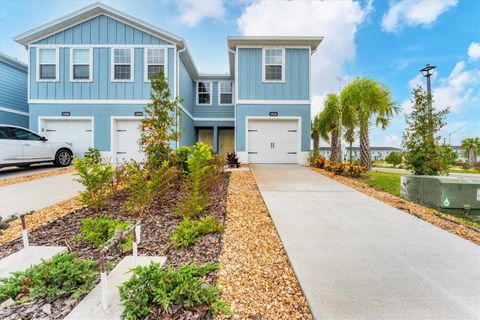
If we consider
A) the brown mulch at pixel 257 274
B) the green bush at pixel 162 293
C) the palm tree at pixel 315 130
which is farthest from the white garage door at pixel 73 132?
the palm tree at pixel 315 130

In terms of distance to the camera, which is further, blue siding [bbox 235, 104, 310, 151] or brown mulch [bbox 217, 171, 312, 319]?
blue siding [bbox 235, 104, 310, 151]

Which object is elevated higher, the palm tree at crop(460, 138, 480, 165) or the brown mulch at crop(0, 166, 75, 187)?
the palm tree at crop(460, 138, 480, 165)

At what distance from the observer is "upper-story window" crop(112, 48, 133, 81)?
10.8m

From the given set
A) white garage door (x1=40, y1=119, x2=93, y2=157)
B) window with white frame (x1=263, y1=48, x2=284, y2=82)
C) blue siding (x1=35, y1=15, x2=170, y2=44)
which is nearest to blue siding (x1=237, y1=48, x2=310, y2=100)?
window with white frame (x1=263, y1=48, x2=284, y2=82)

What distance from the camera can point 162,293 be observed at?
1721 mm

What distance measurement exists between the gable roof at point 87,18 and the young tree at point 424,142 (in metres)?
9.34

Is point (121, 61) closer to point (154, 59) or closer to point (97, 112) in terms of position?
point (154, 59)

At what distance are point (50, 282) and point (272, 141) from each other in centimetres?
1014

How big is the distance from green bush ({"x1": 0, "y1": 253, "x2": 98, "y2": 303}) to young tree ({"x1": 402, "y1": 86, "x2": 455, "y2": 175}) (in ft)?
24.5

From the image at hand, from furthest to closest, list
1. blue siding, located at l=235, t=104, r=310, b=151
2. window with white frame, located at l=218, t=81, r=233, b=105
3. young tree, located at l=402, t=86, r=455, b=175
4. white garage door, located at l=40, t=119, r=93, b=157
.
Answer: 1. window with white frame, located at l=218, t=81, r=233, b=105
2. blue siding, located at l=235, t=104, r=310, b=151
3. white garage door, located at l=40, t=119, r=93, b=157
4. young tree, located at l=402, t=86, r=455, b=175

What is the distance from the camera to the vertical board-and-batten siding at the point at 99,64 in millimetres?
10789

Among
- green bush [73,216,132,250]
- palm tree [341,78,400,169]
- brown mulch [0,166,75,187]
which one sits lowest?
green bush [73,216,132,250]

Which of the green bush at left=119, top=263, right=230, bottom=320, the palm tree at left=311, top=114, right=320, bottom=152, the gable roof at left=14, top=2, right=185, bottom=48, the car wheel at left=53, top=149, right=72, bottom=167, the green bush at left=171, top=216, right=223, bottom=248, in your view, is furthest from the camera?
the palm tree at left=311, top=114, right=320, bottom=152

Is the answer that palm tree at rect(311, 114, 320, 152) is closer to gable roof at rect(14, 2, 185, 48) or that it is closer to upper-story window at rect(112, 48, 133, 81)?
gable roof at rect(14, 2, 185, 48)
